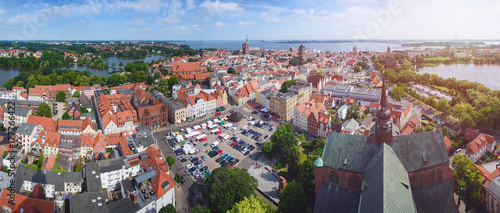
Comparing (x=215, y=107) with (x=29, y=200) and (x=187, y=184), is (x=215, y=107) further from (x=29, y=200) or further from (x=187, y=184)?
(x=29, y=200)

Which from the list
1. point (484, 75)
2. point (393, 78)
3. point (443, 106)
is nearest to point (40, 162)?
point (443, 106)

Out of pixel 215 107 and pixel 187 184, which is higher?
pixel 215 107

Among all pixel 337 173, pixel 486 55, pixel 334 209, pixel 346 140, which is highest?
pixel 486 55

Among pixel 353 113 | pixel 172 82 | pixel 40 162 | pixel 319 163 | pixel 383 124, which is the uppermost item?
pixel 383 124

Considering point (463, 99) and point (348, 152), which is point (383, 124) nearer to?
point (348, 152)

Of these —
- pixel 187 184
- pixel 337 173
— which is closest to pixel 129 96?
→ pixel 187 184

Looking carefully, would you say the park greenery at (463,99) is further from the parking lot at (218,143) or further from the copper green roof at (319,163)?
the copper green roof at (319,163)

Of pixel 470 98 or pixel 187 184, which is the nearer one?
pixel 187 184
